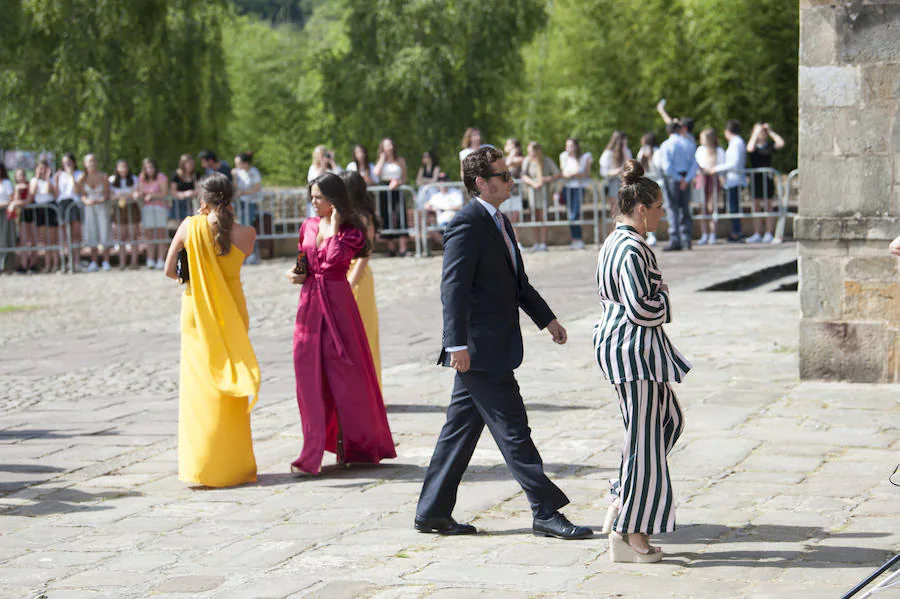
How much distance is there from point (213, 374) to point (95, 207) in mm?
15291

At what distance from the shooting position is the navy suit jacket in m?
6.19

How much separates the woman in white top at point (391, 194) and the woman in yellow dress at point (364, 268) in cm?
1269

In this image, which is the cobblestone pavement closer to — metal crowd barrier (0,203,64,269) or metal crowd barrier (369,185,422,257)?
metal crowd barrier (369,185,422,257)

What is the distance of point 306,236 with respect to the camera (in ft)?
27.2

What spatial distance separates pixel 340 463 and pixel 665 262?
11643mm

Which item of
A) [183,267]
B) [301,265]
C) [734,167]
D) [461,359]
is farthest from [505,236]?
[734,167]

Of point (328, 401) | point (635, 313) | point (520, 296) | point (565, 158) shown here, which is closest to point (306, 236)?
point (328, 401)

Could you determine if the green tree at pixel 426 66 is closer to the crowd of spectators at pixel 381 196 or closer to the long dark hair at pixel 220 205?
the crowd of spectators at pixel 381 196

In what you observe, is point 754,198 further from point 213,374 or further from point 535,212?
point 213,374

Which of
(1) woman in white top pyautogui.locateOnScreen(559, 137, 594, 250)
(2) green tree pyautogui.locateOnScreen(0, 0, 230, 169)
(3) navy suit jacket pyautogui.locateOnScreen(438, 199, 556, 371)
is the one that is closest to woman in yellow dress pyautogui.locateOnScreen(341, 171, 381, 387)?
(3) navy suit jacket pyautogui.locateOnScreen(438, 199, 556, 371)

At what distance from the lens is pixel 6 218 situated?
22922 millimetres

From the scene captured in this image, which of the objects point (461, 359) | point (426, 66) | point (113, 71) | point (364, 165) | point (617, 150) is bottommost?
point (461, 359)

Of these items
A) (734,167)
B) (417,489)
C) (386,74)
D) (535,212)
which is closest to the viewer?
(417,489)

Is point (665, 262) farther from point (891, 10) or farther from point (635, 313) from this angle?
point (635, 313)
